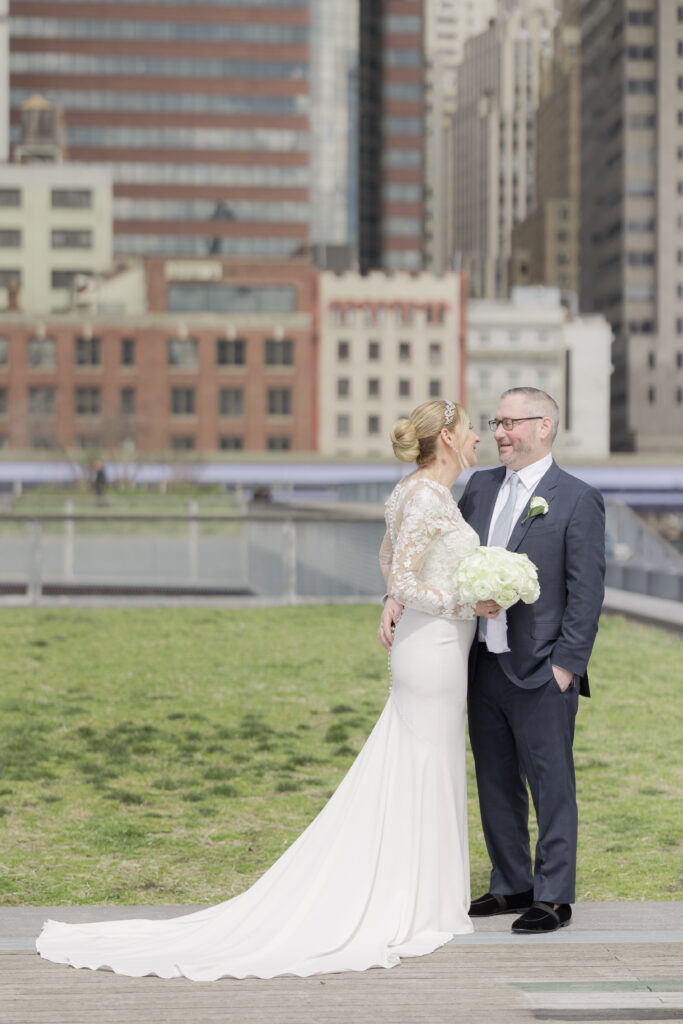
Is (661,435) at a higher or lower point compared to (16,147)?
lower

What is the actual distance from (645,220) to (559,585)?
151088mm

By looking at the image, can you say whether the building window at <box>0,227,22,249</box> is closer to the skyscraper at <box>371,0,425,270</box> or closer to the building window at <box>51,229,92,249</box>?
the building window at <box>51,229,92,249</box>

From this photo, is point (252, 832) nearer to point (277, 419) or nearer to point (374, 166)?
point (277, 419)

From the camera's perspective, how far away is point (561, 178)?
18775cm

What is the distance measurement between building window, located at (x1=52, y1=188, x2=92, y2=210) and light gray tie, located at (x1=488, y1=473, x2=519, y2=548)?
10904 centimetres

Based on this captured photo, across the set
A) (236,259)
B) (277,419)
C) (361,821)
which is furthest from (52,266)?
(361,821)

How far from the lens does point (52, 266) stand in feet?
360

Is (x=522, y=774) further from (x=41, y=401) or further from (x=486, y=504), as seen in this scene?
(x=41, y=401)

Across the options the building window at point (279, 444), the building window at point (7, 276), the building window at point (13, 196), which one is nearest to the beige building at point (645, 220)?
the building window at point (279, 444)

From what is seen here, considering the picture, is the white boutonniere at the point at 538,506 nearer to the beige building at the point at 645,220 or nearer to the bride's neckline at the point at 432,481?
the bride's neckline at the point at 432,481

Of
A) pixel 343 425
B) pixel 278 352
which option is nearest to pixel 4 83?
pixel 278 352

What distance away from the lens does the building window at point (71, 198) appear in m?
110

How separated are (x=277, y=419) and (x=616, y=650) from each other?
86.6m

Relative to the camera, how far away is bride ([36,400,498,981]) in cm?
537
